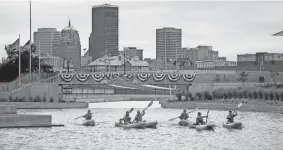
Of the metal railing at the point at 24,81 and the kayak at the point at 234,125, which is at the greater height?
the metal railing at the point at 24,81

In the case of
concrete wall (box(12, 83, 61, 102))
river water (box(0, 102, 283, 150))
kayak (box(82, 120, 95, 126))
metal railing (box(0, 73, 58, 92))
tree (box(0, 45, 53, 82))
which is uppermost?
tree (box(0, 45, 53, 82))

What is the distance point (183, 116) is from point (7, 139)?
22647 millimetres

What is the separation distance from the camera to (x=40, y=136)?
59.1 m

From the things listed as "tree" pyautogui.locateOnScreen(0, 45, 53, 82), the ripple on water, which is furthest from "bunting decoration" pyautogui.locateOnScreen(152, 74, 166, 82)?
the ripple on water

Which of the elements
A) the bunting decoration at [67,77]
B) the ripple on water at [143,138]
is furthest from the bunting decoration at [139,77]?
the ripple on water at [143,138]

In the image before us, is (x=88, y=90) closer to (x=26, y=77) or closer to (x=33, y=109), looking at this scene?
(x=26, y=77)

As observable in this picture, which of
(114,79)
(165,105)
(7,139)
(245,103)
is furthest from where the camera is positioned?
(114,79)

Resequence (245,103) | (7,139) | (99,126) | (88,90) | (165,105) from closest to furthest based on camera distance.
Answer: (7,139)
(99,126)
(245,103)
(165,105)
(88,90)

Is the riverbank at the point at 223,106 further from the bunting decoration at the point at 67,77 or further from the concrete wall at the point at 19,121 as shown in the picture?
the concrete wall at the point at 19,121

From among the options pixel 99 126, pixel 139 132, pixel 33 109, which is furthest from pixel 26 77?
pixel 139 132

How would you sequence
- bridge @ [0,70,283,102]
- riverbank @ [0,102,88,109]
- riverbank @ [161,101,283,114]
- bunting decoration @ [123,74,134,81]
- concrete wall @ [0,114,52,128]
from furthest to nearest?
1. bunting decoration @ [123,74,134,81]
2. bridge @ [0,70,283,102]
3. riverbank @ [0,102,88,109]
4. riverbank @ [161,101,283,114]
5. concrete wall @ [0,114,52,128]

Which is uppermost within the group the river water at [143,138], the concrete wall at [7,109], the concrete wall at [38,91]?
the concrete wall at [38,91]

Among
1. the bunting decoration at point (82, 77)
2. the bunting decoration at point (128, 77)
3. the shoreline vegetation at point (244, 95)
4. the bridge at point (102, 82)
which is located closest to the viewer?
the shoreline vegetation at point (244, 95)

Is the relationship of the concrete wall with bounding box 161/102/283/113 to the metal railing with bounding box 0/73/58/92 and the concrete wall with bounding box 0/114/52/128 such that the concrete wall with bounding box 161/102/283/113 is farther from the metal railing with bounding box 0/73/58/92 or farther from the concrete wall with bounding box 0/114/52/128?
the concrete wall with bounding box 0/114/52/128
